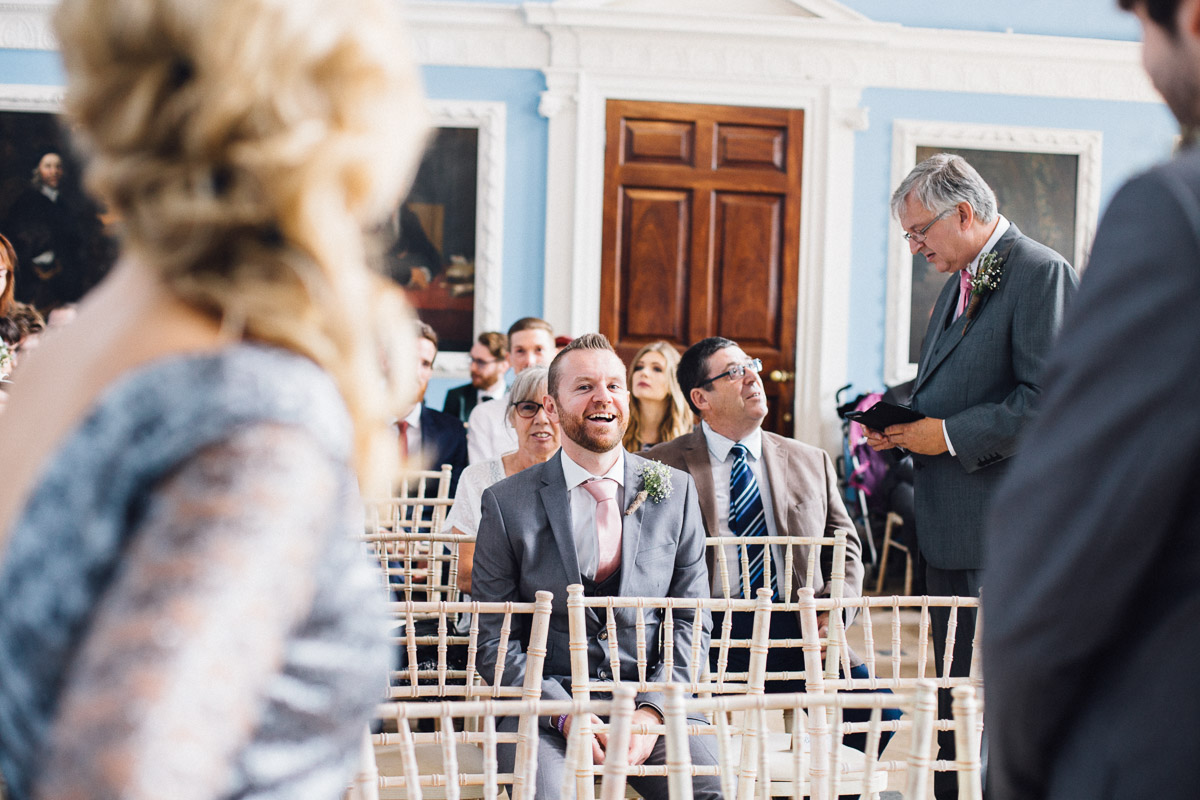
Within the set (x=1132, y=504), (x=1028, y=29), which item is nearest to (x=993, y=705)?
(x=1132, y=504)

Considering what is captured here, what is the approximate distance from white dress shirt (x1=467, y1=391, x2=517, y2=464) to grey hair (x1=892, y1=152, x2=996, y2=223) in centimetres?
219

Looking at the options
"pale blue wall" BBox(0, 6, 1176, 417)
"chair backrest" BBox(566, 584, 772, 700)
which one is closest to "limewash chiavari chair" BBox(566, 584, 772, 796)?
"chair backrest" BBox(566, 584, 772, 700)

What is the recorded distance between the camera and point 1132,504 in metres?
0.78

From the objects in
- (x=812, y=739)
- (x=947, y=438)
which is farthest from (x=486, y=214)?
(x=812, y=739)

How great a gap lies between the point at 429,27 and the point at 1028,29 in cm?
412

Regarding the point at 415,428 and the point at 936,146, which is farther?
the point at 936,146

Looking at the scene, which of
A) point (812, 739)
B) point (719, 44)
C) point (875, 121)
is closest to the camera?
point (812, 739)

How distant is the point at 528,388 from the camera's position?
3.85 m

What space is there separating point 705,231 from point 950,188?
4.15m

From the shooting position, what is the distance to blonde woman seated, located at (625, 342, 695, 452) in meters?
4.67

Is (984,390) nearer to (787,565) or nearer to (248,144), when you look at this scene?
(787,565)

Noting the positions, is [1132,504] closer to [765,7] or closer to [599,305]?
[599,305]

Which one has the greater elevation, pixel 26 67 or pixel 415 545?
pixel 26 67

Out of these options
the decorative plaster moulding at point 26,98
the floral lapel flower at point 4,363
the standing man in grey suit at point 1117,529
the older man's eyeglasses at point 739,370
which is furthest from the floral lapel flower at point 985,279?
the decorative plaster moulding at point 26,98
